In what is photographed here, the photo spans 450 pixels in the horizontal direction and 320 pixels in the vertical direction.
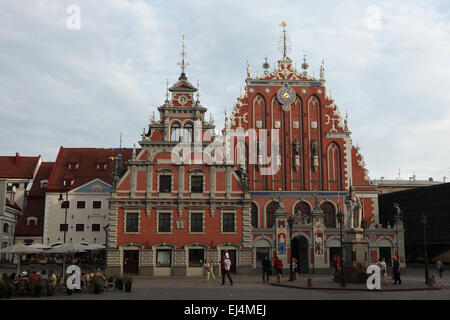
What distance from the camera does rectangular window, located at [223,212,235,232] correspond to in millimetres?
38906

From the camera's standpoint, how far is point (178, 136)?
132ft

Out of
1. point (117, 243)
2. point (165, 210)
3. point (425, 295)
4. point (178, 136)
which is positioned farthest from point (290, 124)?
point (425, 295)

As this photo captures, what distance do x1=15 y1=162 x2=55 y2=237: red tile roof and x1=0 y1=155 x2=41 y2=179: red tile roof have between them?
136 centimetres

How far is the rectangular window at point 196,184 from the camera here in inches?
1547

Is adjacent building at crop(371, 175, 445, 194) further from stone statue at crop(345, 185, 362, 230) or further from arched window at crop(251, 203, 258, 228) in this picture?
stone statue at crop(345, 185, 362, 230)

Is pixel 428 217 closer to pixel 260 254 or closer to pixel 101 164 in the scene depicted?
pixel 260 254

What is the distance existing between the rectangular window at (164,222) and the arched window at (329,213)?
15720 mm

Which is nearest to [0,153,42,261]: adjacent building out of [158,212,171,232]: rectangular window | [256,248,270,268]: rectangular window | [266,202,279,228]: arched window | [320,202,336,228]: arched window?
[158,212,171,232]: rectangular window

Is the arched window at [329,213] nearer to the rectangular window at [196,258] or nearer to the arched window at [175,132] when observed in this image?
the rectangular window at [196,258]

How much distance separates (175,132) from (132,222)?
27.5 feet

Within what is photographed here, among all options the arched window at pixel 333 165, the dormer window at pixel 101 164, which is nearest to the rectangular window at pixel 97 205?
the dormer window at pixel 101 164

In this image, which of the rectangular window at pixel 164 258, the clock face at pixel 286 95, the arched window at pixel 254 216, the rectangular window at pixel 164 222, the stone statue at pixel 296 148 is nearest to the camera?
the rectangular window at pixel 164 258

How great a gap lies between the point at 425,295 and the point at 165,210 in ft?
73.2
